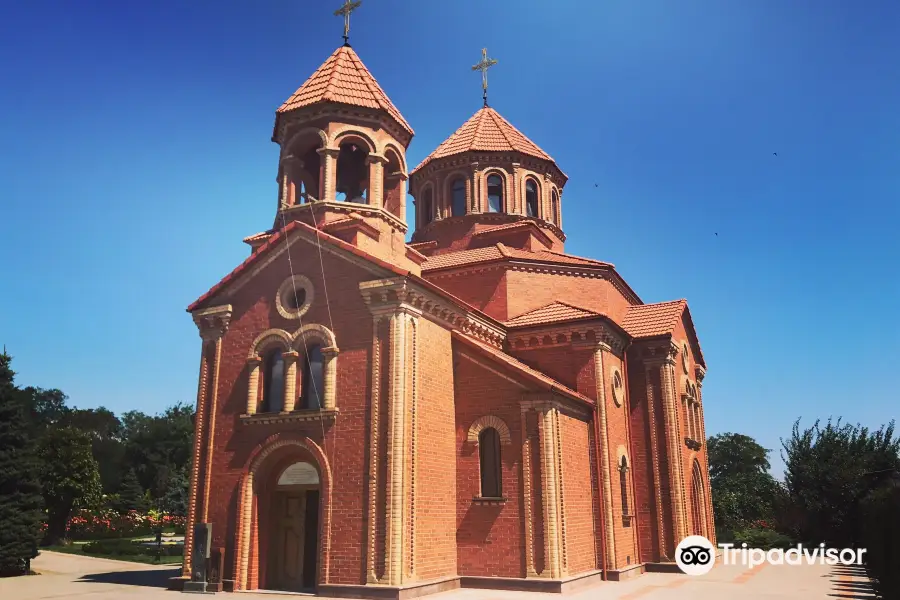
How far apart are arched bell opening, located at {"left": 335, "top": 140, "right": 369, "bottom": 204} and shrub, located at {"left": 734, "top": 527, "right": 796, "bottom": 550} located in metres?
22.3

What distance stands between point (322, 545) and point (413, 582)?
2.06 meters

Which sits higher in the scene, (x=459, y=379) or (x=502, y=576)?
(x=459, y=379)

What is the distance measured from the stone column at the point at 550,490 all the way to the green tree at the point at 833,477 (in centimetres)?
1440

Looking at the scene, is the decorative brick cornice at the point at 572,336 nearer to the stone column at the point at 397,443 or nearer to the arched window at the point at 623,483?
the arched window at the point at 623,483

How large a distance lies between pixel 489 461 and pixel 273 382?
5.41 m

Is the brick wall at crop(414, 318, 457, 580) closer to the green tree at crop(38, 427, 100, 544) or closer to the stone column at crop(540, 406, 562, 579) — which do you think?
the stone column at crop(540, 406, 562, 579)

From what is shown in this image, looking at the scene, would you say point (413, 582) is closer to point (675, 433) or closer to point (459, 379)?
point (459, 379)

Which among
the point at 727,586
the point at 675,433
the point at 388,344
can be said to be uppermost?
the point at 388,344

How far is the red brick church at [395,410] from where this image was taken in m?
14.5

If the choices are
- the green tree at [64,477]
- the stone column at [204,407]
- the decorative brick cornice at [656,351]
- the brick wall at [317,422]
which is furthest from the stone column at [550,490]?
the green tree at [64,477]

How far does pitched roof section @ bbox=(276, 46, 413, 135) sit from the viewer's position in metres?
18.0

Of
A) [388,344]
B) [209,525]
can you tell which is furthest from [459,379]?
[209,525]

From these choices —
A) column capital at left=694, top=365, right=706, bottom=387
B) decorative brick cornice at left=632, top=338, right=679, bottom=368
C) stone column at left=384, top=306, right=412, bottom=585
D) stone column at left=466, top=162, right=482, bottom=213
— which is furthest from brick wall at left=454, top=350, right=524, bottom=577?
column capital at left=694, top=365, right=706, bottom=387

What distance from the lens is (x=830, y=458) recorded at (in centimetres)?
2608
